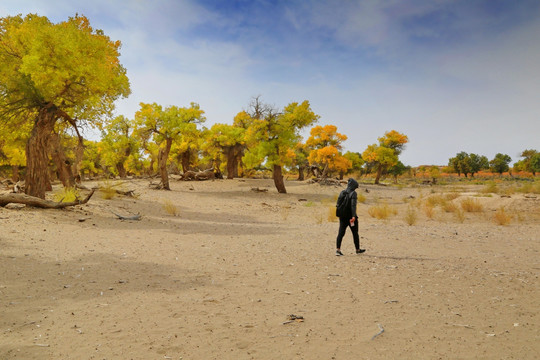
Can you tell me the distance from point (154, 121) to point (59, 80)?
13.7 meters

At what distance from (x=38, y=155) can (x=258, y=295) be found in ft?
38.5

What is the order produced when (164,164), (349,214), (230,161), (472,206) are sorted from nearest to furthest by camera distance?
(349,214)
(472,206)
(164,164)
(230,161)

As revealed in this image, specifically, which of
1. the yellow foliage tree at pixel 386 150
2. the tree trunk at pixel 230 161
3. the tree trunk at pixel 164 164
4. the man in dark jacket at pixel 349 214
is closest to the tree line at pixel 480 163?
the yellow foliage tree at pixel 386 150

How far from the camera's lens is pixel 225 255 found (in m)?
7.55

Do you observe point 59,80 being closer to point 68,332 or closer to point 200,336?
point 68,332

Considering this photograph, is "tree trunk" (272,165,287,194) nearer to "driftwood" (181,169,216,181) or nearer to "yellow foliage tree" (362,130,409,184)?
"driftwood" (181,169,216,181)

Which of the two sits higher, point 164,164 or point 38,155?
point 164,164

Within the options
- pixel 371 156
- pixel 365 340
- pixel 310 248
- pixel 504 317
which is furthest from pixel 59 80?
pixel 371 156

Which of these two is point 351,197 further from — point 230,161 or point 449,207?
point 230,161

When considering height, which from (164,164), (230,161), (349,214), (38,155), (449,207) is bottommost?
(449,207)

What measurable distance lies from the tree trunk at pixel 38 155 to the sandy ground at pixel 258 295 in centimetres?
252

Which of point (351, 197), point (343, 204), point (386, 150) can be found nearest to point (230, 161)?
point (386, 150)

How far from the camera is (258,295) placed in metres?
4.98

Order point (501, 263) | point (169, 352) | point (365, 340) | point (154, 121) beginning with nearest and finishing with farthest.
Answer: point (169, 352) → point (365, 340) → point (501, 263) → point (154, 121)
